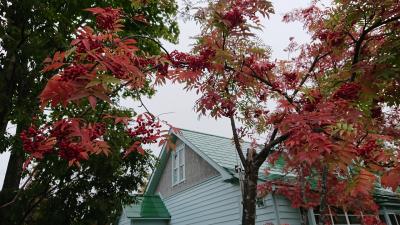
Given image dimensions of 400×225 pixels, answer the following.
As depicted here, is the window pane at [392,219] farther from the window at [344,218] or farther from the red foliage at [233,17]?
the red foliage at [233,17]

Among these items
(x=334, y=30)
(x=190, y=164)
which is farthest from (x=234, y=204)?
(x=334, y=30)

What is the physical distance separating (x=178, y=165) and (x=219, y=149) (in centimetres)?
292

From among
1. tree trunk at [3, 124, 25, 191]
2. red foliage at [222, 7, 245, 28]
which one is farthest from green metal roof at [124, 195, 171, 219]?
red foliage at [222, 7, 245, 28]

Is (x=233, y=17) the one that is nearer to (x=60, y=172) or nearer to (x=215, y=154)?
(x=60, y=172)

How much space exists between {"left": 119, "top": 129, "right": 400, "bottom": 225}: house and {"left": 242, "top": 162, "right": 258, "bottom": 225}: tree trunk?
19.1 ft

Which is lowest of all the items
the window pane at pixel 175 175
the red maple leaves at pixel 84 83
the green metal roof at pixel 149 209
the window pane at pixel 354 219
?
the window pane at pixel 354 219

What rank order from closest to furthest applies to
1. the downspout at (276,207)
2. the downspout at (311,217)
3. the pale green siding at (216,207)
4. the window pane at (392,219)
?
the downspout at (276,207) → the downspout at (311,217) → the pale green siding at (216,207) → the window pane at (392,219)

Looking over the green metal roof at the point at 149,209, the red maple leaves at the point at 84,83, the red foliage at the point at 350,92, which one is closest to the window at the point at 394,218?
the green metal roof at the point at 149,209

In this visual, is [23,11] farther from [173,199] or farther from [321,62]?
[173,199]

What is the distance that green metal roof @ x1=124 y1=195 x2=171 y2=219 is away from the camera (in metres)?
17.1

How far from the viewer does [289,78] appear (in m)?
6.57

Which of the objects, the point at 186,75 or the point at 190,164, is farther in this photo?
the point at 190,164

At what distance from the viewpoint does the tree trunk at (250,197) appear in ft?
19.0

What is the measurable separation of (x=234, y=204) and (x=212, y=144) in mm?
4381
